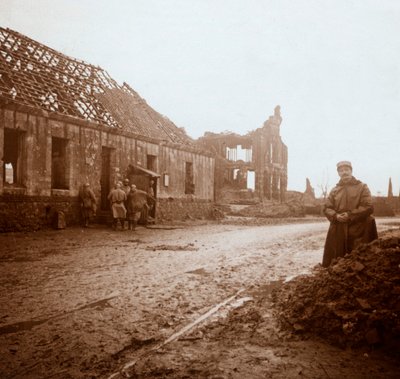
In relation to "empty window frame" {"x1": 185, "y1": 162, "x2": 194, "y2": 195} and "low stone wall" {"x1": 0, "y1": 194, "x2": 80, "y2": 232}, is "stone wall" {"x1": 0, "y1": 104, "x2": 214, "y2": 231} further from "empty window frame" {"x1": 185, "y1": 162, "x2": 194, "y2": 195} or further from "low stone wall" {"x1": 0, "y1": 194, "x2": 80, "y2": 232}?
"empty window frame" {"x1": 185, "y1": 162, "x2": 194, "y2": 195}

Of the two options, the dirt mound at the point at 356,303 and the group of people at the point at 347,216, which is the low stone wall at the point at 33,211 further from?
the dirt mound at the point at 356,303

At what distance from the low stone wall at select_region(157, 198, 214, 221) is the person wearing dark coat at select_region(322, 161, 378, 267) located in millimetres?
14419

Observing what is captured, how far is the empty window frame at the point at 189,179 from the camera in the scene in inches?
913

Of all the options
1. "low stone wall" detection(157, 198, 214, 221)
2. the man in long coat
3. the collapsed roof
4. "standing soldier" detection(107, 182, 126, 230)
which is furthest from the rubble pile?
"standing soldier" detection(107, 182, 126, 230)

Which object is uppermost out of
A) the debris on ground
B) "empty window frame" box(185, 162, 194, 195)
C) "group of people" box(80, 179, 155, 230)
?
"empty window frame" box(185, 162, 194, 195)

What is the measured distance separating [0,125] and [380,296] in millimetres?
13024

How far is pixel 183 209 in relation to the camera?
2206cm

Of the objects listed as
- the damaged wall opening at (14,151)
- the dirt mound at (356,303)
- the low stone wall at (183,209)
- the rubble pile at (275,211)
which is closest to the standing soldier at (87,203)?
the damaged wall opening at (14,151)

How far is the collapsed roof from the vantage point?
14.7 meters

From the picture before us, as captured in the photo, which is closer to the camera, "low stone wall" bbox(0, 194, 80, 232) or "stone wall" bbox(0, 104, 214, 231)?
"low stone wall" bbox(0, 194, 80, 232)

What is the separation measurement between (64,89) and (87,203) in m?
5.74

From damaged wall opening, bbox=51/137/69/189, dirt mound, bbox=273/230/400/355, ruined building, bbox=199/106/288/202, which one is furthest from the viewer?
ruined building, bbox=199/106/288/202

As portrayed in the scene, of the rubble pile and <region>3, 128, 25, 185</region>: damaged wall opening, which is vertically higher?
<region>3, 128, 25, 185</region>: damaged wall opening

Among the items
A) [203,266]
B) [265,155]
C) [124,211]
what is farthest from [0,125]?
[265,155]
